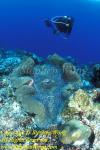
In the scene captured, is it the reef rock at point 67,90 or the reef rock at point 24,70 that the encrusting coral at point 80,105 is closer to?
the reef rock at point 67,90

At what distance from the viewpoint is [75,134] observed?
13.3 feet

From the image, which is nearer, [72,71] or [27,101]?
[27,101]

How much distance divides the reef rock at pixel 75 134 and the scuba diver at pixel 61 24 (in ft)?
7.10

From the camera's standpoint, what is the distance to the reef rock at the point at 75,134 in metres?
4.03

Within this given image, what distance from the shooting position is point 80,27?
235ft

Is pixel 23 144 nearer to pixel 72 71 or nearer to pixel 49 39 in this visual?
pixel 72 71

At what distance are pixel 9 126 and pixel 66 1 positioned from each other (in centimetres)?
5367

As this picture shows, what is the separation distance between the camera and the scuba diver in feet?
19.2

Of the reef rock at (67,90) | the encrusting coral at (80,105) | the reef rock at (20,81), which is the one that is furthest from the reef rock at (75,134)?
the reef rock at (20,81)

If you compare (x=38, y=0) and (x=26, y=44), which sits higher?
(x=38, y=0)

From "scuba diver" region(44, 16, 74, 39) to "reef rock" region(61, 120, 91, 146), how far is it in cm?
216

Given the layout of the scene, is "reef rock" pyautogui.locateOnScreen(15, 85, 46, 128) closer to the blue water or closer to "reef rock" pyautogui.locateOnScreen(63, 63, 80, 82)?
"reef rock" pyautogui.locateOnScreen(63, 63, 80, 82)

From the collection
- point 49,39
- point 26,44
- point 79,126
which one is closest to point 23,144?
point 79,126

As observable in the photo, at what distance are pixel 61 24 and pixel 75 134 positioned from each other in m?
2.53
